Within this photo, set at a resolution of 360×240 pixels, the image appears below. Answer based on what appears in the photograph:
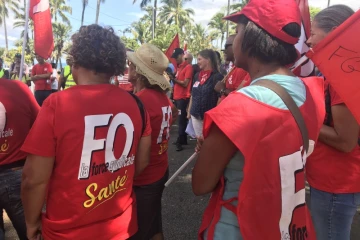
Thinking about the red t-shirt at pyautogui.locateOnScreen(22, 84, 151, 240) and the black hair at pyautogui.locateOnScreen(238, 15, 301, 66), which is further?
the red t-shirt at pyautogui.locateOnScreen(22, 84, 151, 240)

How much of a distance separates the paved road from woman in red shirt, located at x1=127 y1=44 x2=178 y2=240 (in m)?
0.81

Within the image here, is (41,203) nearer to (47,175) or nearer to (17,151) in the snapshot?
(47,175)

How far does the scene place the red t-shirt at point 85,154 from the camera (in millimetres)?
1460

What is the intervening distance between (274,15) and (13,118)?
180cm

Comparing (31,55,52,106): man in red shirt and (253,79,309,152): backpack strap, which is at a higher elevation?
(253,79,309,152): backpack strap

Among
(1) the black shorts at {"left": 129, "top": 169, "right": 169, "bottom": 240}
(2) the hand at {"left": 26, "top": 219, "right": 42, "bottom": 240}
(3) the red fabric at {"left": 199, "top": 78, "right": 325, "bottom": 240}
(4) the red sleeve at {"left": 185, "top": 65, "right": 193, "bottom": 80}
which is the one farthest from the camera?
(4) the red sleeve at {"left": 185, "top": 65, "right": 193, "bottom": 80}

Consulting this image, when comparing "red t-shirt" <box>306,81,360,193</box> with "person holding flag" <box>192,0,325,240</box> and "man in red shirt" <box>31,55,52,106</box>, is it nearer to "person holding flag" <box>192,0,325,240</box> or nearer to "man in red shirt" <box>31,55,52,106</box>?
"person holding flag" <box>192,0,325,240</box>

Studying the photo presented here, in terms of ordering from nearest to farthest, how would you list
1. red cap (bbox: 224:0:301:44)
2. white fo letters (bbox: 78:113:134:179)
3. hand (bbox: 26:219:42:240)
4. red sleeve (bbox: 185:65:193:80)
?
1. red cap (bbox: 224:0:301:44)
2. white fo letters (bbox: 78:113:134:179)
3. hand (bbox: 26:219:42:240)
4. red sleeve (bbox: 185:65:193:80)

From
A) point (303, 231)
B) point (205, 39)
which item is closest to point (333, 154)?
point (303, 231)

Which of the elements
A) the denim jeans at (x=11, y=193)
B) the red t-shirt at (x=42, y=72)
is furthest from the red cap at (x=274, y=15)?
the red t-shirt at (x=42, y=72)

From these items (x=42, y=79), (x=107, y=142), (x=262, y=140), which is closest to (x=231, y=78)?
(x=107, y=142)

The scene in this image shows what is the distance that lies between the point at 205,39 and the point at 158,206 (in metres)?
50.8

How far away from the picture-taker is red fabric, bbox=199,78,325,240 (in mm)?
1160

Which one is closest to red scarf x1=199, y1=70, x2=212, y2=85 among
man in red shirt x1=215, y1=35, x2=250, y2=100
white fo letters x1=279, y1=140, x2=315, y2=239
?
man in red shirt x1=215, y1=35, x2=250, y2=100
